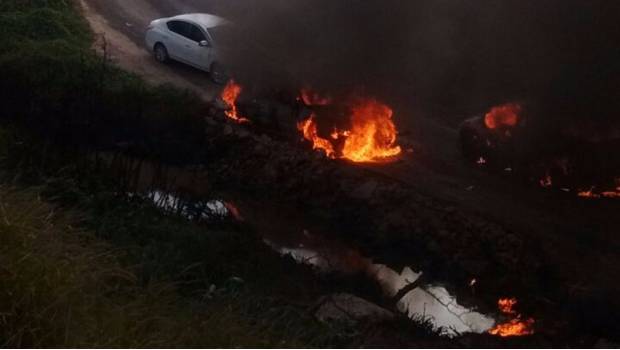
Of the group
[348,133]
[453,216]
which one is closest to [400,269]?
[453,216]

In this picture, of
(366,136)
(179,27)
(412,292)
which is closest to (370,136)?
(366,136)

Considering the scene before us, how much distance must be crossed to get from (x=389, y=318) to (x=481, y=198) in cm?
476

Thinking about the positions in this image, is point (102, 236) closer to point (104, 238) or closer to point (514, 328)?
point (104, 238)

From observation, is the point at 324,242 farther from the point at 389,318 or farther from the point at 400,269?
the point at 389,318

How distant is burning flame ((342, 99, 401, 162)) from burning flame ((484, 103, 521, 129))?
6.53 ft

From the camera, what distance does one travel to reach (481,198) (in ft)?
43.8

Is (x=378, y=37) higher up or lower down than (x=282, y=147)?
higher up

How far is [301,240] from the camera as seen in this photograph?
1323 centimetres

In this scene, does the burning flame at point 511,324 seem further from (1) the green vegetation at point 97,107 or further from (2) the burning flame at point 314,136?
(1) the green vegetation at point 97,107

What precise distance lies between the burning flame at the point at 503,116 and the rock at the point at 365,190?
3099mm

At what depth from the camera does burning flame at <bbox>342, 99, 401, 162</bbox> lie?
15.1m

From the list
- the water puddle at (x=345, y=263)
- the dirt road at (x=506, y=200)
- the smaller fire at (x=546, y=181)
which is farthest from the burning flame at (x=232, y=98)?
the smaller fire at (x=546, y=181)

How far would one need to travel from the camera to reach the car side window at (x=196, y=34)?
1748cm

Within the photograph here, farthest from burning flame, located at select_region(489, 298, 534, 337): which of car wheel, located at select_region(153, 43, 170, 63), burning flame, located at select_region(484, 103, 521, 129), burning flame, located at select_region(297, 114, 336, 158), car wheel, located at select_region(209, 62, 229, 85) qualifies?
car wheel, located at select_region(153, 43, 170, 63)
